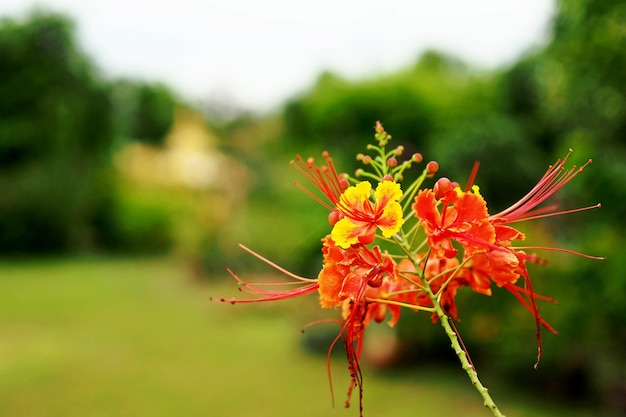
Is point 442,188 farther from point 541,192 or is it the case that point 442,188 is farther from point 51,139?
point 51,139

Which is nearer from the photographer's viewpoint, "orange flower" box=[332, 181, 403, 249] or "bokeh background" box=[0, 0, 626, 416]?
"orange flower" box=[332, 181, 403, 249]

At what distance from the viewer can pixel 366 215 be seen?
34.5 inches

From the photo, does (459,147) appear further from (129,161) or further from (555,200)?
(129,161)

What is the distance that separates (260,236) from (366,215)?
926 cm

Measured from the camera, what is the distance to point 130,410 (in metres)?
4.77

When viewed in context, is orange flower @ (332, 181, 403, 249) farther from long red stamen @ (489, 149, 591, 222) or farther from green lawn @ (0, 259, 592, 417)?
green lawn @ (0, 259, 592, 417)

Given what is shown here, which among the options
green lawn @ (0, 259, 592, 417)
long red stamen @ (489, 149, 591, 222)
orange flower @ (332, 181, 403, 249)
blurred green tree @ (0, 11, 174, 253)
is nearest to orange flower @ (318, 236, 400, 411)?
orange flower @ (332, 181, 403, 249)

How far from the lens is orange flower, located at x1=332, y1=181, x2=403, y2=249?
33.7 inches

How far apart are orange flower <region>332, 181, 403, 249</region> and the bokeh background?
23.2 inches

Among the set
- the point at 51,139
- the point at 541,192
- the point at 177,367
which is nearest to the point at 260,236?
the point at 177,367

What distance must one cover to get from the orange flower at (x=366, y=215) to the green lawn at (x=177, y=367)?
3.79 m

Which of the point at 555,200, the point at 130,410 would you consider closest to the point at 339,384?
the point at 130,410

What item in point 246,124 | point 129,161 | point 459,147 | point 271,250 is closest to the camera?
point 459,147

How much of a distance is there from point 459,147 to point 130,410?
5741 mm
